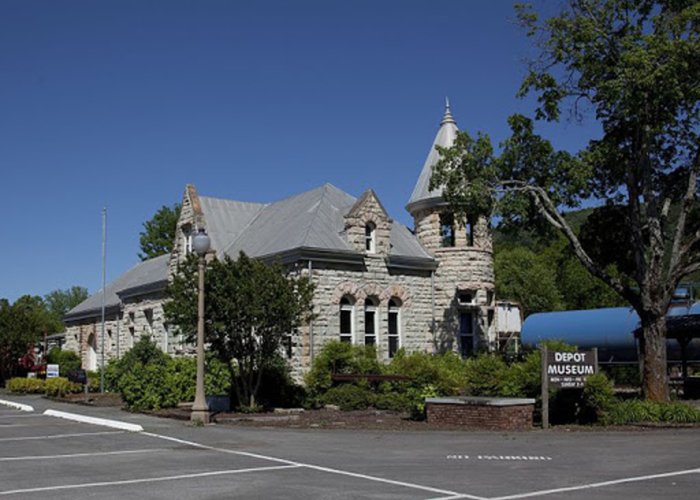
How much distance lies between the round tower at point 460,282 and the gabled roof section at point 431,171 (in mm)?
56

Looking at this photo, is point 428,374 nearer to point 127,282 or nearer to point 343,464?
point 343,464

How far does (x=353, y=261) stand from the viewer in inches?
1229

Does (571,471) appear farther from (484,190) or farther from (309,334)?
(309,334)

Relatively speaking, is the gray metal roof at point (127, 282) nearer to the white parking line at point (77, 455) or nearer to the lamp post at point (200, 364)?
the lamp post at point (200, 364)

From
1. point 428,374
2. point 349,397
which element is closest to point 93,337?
point 349,397

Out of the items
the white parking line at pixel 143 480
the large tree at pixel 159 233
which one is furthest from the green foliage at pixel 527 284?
the white parking line at pixel 143 480

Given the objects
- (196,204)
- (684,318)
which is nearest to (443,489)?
(684,318)

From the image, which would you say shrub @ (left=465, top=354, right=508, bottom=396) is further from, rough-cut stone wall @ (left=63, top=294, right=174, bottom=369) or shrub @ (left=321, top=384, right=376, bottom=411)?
rough-cut stone wall @ (left=63, top=294, right=174, bottom=369)

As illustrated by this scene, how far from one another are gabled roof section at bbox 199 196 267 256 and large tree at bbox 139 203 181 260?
112 ft

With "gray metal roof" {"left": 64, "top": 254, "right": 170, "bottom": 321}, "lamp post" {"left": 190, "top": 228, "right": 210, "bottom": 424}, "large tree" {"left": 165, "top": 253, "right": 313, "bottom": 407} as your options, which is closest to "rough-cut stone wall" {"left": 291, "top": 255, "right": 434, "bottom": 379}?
"large tree" {"left": 165, "top": 253, "right": 313, "bottom": 407}

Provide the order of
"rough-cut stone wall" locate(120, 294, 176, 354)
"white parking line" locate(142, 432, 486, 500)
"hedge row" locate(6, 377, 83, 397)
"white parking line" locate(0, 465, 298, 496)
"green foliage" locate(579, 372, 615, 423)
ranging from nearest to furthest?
"white parking line" locate(142, 432, 486, 500), "white parking line" locate(0, 465, 298, 496), "green foliage" locate(579, 372, 615, 423), "hedge row" locate(6, 377, 83, 397), "rough-cut stone wall" locate(120, 294, 176, 354)

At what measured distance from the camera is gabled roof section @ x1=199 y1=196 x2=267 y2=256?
1449 inches

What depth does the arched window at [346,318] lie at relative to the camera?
3122cm

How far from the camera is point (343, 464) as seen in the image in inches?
522
